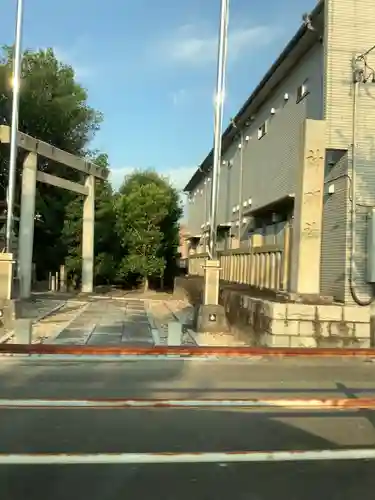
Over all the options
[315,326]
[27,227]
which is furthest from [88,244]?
[315,326]

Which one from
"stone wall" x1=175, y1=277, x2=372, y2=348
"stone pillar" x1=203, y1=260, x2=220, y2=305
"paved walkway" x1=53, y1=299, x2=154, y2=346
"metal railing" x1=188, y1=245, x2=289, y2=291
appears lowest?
"paved walkway" x1=53, y1=299, x2=154, y2=346

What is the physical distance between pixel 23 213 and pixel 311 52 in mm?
10713

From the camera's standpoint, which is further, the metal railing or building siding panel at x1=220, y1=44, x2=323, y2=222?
building siding panel at x1=220, y1=44, x2=323, y2=222

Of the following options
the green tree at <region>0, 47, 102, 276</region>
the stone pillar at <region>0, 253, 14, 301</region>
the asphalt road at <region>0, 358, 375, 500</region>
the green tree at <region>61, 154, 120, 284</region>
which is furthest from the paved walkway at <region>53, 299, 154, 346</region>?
the green tree at <region>0, 47, 102, 276</region>

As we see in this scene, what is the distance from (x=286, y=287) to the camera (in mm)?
11438

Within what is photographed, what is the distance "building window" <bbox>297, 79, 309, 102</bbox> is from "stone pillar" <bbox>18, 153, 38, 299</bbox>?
365 inches

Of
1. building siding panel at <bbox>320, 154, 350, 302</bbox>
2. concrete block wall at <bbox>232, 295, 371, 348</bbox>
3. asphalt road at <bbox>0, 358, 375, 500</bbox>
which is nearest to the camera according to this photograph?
asphalt road at <bbox>0, 358, 375, 500</bbox>

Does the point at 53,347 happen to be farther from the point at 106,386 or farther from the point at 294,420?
the point at 294,420

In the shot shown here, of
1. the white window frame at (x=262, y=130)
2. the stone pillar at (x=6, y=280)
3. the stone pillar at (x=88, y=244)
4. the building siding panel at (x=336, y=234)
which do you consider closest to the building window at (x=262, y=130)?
the white window frame at (x=262, y=130)

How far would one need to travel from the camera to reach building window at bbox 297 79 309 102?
15788mm

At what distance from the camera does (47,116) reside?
32.3m

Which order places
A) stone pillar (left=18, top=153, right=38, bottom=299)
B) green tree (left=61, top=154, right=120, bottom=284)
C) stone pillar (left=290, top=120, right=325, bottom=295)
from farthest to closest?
green tree (left=61, top=154, right=120, bottom=284), stone pillar (left=18, top=153, right=38, bottom=299), stone pillar (left=290, top=120, right=325, bottom=295)

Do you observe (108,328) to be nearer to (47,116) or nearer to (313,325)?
(313,325)

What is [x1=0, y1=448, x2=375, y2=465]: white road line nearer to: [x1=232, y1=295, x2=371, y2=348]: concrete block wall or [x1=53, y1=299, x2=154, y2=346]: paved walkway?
[x1=232, y1=295, x2=371, y2=348]: concrete block wall
